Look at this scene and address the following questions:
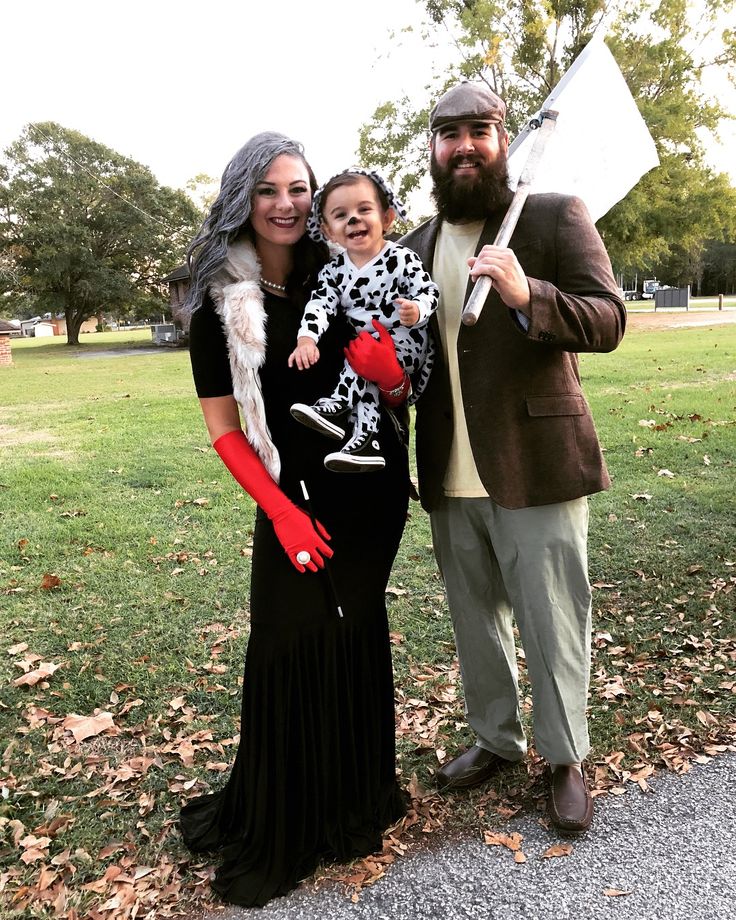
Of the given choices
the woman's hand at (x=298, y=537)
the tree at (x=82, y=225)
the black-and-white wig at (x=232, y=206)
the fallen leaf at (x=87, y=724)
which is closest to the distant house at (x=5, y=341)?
the tree at (x=82, y=225)

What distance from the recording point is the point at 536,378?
2.56 metres

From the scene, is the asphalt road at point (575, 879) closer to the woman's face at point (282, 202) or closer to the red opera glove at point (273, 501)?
the red opera glove at point (273, 501)

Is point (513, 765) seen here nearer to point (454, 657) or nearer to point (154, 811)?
point (454, 657)

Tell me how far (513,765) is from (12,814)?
208 cm

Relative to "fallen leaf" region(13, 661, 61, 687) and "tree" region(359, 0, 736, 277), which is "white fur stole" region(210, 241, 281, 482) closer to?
"fallen leaf" region(13, 661, 61, 687)

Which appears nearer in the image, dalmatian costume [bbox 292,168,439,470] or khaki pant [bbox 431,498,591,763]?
dalmatian costume [bbox 292,168,439,470]

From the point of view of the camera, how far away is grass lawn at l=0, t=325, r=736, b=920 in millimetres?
2945

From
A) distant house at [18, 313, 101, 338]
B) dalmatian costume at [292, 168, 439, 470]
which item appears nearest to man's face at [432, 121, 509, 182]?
dalmatian costume at [292, 168, 439, 470]

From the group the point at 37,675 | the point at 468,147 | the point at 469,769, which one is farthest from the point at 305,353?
the point at 37,675

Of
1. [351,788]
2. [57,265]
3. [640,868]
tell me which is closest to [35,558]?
[351,788]

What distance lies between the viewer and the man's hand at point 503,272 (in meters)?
2.20

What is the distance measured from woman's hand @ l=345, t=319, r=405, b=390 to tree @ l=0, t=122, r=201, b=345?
1519 inches

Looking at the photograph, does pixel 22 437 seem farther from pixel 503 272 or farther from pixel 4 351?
pixel 4 351

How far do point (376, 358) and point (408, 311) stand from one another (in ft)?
0.56
